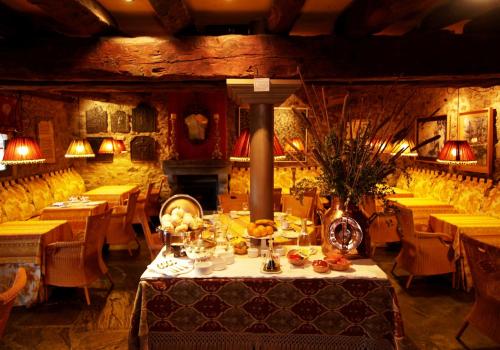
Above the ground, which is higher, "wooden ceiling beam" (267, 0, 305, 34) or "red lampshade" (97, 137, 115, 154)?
"wooden ceiling beam" (267, 0, 305, 34)

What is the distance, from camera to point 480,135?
17.5 ft

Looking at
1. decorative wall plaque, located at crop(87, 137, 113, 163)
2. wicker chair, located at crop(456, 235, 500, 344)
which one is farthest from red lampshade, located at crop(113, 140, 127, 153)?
wicker chair, located at crop(456, 235, 500, 344)

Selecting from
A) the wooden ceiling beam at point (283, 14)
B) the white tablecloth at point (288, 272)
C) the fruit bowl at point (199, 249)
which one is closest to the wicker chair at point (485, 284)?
the white tablecloth at point (288, 272)

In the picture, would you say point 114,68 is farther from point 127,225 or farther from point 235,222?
point 127,225

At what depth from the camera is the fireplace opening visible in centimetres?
807

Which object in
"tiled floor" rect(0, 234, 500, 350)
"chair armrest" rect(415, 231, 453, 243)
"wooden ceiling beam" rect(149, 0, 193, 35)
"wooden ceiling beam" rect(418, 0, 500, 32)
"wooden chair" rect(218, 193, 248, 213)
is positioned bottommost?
"tiled floor" rect(0, 234, 500, 350)

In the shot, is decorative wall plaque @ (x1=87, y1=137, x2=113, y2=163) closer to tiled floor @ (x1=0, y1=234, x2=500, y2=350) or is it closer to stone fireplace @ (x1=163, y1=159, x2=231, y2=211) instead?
stone fireplace @ (x1=163, y1=159, x2=231, y2=211)

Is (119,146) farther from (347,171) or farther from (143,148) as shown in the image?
(347,171)

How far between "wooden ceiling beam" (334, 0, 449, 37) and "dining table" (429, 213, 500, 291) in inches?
96.0

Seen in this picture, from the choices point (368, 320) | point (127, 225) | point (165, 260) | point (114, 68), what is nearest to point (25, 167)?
point (127, 225)

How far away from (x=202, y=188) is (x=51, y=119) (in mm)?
3092

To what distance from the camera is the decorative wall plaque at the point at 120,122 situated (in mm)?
8094

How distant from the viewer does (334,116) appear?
26.4 ft

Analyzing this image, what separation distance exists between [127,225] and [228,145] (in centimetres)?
290
